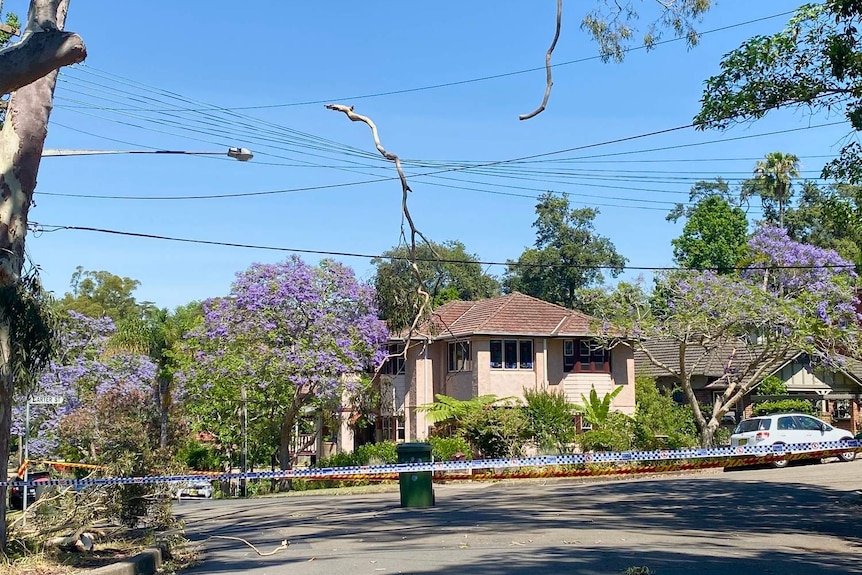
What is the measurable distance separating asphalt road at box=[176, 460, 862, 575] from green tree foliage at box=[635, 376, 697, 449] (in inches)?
395

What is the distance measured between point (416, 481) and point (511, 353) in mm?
19847

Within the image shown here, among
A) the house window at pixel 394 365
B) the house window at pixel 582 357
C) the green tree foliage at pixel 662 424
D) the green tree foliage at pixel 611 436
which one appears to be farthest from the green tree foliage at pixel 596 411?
the house window at pixel 394 365

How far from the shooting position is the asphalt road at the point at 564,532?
1115 centimetres

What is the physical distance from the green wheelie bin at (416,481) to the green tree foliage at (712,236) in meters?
47.7

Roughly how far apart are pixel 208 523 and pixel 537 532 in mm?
7776

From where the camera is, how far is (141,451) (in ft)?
48.8

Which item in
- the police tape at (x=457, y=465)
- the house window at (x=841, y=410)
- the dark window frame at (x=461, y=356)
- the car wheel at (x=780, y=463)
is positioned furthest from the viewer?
the house window at (x=841, y=410)

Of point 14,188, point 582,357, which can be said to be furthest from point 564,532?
point 582,357

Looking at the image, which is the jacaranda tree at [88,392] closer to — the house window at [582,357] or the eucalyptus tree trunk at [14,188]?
the house window at [582,357]

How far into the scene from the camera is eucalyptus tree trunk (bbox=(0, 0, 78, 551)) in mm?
11344

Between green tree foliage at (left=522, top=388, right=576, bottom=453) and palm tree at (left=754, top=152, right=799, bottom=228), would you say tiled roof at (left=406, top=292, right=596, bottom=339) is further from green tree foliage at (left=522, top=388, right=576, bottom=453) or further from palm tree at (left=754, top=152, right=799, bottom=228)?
palm tree at (left=754, top=152, right=799, bottom=228)

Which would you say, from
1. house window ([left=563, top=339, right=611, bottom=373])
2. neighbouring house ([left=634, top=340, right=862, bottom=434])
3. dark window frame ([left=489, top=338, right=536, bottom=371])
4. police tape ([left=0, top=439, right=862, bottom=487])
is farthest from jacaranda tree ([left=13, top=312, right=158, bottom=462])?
neighbouring house ([left=634, top=340, right=862, bottom=434])

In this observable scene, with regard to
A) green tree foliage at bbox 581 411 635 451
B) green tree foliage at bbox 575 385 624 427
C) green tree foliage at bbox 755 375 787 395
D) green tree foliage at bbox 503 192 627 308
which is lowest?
green tree foliage at bbox 581 411 635 451

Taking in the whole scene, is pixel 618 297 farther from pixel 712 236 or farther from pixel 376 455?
pixel 712 236
